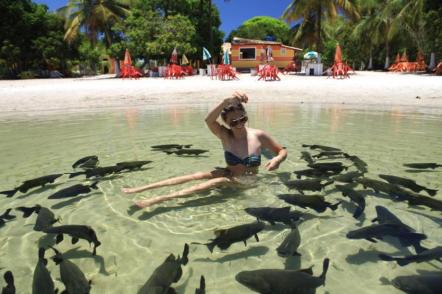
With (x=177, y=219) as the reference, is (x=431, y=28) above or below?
above

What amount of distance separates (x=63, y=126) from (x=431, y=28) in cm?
2400

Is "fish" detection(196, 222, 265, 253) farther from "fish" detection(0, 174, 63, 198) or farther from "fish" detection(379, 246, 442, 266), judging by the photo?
"fish" detection(0, 174, 63, 198)

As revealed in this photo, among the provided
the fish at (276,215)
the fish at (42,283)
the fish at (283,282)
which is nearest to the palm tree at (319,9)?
the fish at (276,215)

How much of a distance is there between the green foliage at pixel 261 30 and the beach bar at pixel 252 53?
2978 cm

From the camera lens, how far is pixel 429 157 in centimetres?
611

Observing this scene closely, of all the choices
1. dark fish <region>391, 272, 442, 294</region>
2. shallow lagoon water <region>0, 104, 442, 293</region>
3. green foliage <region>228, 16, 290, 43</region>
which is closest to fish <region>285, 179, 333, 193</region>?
shallow lagoon water <region>0, 104, 442, 293</region>

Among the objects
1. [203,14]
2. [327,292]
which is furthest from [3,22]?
[327,292]

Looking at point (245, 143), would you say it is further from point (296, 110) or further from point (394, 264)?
point (296, 110)

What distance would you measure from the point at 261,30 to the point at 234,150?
68072 millimetres

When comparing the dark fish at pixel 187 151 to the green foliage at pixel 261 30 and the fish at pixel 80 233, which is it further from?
the green foliage at pixel 261 30

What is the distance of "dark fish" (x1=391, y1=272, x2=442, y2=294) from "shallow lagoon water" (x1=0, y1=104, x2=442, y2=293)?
129 mm

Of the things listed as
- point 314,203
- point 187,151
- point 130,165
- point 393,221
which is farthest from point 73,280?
point 187,151

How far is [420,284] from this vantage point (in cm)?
241

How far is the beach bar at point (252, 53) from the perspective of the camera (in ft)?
122
